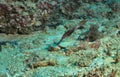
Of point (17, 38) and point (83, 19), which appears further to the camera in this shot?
point (83, 19)

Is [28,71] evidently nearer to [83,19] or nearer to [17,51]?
[17,51]

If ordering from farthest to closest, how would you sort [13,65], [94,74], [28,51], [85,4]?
[85,4]
[28,51]
[13,65]
[94,74]

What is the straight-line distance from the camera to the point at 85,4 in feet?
25.6

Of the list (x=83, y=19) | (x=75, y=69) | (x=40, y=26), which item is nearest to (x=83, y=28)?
(x=83, y=19)

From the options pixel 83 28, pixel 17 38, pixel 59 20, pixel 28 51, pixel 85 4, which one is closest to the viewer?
pixel 28 51

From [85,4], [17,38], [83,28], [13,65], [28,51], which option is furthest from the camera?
[85,4]

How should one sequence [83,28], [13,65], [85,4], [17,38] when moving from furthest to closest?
[85,4]
[83,28]
[17,38]
[13,65]

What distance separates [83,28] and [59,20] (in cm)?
85

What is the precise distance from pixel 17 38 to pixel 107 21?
2782 mm

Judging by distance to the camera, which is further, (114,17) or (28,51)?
(114,17)

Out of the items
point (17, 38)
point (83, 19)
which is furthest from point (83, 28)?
point (17, 38)

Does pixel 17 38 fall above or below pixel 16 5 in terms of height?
below

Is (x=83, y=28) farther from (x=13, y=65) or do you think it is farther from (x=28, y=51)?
(x=13, y=65)

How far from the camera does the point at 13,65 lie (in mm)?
4762
